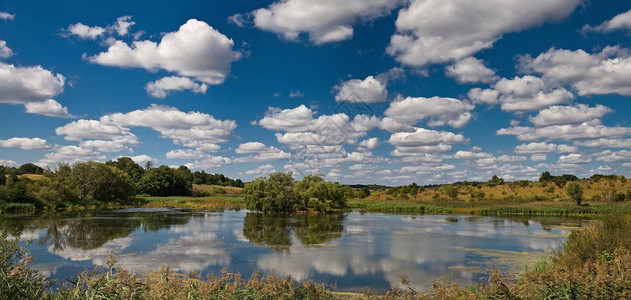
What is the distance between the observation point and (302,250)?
1908cm

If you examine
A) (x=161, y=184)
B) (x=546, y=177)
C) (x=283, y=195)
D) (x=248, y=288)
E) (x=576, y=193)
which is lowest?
(x=248, y=288)

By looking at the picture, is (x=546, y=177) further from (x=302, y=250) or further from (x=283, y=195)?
(x=302, y=250)

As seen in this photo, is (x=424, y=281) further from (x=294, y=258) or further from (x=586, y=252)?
(x=294, y=258)

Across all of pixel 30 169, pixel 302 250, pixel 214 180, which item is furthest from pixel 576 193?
pixel 30 169

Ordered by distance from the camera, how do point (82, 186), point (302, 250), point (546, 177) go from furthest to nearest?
point (546, 177) < point (82, 186) < point (302, 250)

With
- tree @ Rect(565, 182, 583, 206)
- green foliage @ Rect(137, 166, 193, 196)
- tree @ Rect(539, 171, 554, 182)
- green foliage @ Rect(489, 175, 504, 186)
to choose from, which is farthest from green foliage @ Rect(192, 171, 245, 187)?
tree @ Rect(565, 182, 583, 206)

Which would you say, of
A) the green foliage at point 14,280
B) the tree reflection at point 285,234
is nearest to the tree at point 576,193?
the tree reflection at point 285,234

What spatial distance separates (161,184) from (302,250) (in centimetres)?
6998

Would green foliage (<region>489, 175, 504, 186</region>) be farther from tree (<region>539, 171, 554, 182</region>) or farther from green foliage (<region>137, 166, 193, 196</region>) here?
green foliage (<region>137, 166, 193, 196</region>)

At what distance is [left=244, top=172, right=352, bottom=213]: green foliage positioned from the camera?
4472 cm

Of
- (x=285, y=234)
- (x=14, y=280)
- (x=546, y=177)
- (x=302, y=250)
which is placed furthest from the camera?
(x=546, y=177)

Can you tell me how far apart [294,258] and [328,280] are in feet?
13.7

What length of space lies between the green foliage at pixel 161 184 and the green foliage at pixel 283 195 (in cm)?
4210

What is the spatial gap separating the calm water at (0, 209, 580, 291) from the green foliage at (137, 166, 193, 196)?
5291 cm
